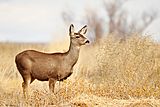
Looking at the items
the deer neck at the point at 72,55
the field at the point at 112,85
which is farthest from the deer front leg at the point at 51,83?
the deer neck at the point at 72,55

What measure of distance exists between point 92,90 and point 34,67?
158 cm

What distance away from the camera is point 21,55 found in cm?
1460

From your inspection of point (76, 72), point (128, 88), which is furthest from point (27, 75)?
point (76, 72)

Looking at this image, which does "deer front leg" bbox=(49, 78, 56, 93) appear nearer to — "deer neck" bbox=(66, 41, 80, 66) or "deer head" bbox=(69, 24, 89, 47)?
"deer neck" bbox=(66, 41, 80, 66)

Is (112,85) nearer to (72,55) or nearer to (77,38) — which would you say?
(72,55)

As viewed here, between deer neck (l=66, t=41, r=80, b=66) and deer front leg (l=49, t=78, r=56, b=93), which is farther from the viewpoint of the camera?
deer neck (l=66, t=41, r=80, b=66)

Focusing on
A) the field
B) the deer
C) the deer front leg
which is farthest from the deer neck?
the deer front leg

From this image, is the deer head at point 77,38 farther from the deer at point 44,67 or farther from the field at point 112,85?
the field at point 112,85

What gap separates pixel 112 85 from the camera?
15.5 m

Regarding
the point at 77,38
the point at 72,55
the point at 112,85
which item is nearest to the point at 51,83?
the point at 72,55

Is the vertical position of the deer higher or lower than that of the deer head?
lower

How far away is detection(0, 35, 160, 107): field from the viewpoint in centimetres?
1311

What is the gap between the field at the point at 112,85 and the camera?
13.1 metres

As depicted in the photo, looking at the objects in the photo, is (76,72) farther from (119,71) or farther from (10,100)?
(10,100)
